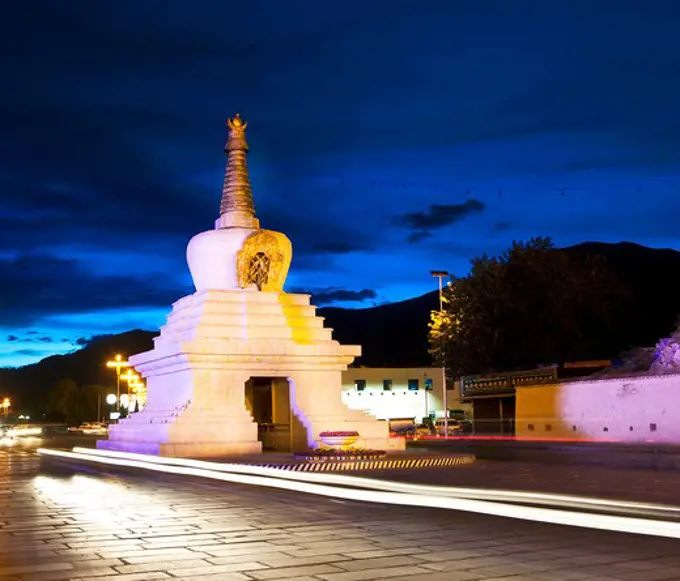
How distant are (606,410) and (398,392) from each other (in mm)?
39961

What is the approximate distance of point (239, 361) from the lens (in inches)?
1209

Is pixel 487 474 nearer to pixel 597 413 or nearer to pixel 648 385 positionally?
pixel 648 385

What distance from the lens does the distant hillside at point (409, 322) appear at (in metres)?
96.0

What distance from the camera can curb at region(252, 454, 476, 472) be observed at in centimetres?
2169

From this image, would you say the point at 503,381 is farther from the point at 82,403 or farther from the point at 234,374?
the point at 82,403

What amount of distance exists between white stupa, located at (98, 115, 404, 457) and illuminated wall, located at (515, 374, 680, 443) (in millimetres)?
10226

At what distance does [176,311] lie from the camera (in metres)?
34.5

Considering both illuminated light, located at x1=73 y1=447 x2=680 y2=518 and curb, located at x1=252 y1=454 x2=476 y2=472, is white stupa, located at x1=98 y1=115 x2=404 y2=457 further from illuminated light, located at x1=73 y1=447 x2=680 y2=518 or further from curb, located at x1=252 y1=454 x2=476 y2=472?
curb, located at x1=252 y1=454 x2=476 y2=472

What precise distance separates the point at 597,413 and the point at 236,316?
15.6 metres

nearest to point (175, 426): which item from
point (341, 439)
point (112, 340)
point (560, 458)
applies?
point (341, 439)

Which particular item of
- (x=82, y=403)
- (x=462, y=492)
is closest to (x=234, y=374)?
(x=462, y=492)

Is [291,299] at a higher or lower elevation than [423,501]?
higher

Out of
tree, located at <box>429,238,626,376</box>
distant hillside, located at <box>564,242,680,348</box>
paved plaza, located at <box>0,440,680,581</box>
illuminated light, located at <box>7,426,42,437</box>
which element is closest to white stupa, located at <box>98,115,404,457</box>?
paved plaza, located at <box>0,440,680,581</box>

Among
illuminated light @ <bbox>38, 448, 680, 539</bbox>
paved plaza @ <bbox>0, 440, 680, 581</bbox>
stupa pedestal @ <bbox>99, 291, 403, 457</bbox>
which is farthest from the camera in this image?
stupa pedestal @ <bbox>99, 291, 403, 457</bbox>
